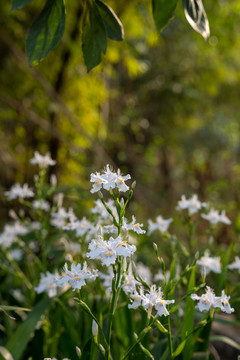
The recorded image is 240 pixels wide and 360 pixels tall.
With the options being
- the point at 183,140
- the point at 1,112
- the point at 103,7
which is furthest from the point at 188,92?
the point at 103,7

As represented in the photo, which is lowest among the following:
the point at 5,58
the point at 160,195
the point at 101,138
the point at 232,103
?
the point at 5,58

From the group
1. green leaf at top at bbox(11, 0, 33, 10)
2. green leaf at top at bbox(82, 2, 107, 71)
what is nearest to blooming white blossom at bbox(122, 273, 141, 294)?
green leaf at top at bbox(82, 2, 107, 71)

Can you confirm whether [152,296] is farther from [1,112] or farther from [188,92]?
[188,92]

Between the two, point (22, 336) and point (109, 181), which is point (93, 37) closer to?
point (109, 181)

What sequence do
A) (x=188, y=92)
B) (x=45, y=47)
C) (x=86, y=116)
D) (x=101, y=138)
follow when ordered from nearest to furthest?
(x=45, y=47)
(x=86, y=116)
(x=101, y=138)
(x=188, y=92)

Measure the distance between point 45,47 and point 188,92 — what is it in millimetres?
4820

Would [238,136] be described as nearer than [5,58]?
No

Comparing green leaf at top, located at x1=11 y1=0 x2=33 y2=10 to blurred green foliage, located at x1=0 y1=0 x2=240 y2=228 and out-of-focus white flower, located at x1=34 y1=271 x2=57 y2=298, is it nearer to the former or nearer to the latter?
out-of-focus white flower, located at x1=34 y1=271 x2=57 y2=298

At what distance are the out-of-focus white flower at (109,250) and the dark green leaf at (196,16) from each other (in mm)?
401

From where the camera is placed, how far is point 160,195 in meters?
5.38

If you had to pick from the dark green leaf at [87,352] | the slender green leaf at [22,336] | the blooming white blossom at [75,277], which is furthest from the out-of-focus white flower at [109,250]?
the slender green leaf at [22,336]

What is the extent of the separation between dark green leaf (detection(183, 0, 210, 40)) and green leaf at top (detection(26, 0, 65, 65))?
22 cm

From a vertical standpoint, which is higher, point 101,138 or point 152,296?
point 101,138

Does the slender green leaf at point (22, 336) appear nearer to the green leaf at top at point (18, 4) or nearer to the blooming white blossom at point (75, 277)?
the blooming white blossom at point (75, 277)
